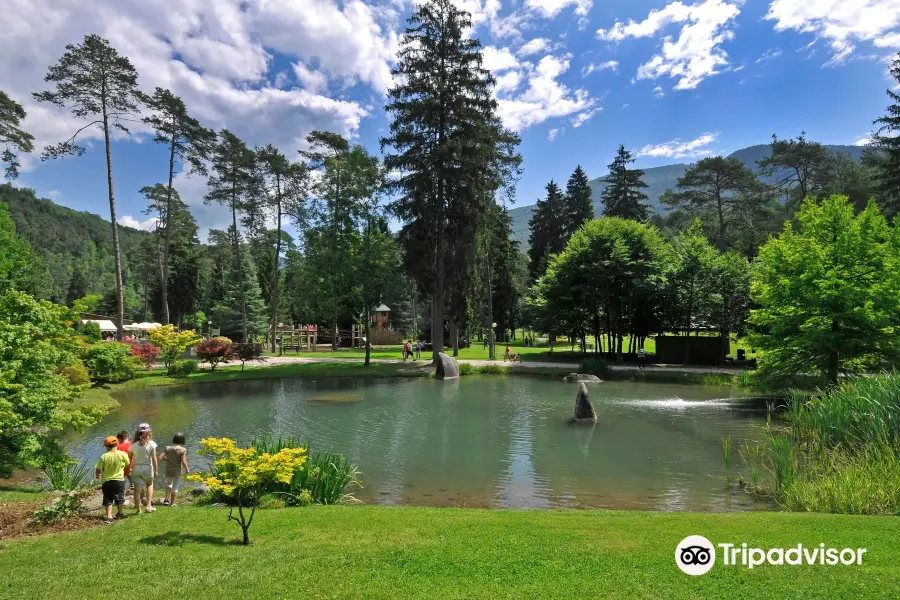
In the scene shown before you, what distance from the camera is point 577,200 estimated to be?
178ft

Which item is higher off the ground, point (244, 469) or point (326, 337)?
point (326, 337)

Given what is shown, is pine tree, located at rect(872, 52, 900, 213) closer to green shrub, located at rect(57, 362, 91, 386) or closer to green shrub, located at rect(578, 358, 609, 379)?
green shrub, located at rect(578, 358, 609, 379)

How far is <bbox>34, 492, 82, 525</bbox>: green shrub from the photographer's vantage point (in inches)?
262

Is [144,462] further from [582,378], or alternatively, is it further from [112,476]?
[582,378]

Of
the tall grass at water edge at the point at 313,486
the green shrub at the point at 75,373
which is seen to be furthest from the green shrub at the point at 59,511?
the green shrub at the point at 75,373

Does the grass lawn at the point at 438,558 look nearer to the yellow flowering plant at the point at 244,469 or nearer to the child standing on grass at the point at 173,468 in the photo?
the yellow flowering plant at the point at 244,469

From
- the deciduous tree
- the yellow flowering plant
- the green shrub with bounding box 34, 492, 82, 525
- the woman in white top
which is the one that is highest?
the deciduous tree

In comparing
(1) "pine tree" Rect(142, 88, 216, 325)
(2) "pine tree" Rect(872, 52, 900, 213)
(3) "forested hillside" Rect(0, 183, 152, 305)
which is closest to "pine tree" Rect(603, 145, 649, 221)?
(2) "pine tree" Rect(872, 52, 900, 213)

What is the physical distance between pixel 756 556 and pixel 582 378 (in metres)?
21.0

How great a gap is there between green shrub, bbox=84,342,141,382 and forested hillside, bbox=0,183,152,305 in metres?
61.1

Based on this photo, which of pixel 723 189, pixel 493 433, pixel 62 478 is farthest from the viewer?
pixel 723 189

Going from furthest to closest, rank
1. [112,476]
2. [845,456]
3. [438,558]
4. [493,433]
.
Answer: [493,433]
[845,456]
[112,476]
[438,558]

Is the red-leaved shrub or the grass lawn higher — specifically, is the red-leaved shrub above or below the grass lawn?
above

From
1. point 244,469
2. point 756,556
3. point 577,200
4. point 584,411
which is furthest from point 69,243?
point 756,556
